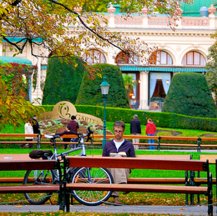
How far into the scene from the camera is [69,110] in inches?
1328

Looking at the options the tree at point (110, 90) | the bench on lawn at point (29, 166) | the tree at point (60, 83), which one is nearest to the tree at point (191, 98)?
the tree at point (110, 90)

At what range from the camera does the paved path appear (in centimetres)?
1109

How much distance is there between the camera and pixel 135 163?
1084cm

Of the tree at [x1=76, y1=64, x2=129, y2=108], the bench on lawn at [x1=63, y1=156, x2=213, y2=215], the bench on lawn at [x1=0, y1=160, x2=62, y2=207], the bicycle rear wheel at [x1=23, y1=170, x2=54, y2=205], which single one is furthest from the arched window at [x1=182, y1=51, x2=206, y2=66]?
the bench on lawn at [x1=0, y1=160, x2=62, y2=207]

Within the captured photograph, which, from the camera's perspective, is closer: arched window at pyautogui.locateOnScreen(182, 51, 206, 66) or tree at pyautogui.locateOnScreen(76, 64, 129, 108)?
tree at pyautogui.locateOnScreen(76, 64, 129, 108)

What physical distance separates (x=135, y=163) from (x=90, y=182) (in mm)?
1167

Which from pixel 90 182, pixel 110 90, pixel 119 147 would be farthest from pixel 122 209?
pixel 110 90

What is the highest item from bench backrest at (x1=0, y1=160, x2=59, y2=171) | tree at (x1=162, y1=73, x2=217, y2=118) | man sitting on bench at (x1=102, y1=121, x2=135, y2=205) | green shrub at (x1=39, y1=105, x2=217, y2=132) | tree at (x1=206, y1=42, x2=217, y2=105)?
tree at (x1=206, y1=42, x2=217, y2=105)

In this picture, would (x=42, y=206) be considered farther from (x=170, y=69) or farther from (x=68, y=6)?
(x=170, y=69)

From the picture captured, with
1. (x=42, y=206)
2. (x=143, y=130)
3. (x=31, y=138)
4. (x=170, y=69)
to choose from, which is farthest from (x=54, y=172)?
(x=170, y=69)

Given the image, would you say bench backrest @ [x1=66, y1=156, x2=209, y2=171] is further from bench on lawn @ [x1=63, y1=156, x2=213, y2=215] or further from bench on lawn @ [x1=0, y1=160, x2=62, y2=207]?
bench on lawn @ [x1=0, y1=160, x2=62, y2=207]

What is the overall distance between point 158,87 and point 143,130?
2930 centimetres

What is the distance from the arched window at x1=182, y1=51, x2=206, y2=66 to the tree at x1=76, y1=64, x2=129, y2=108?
26324 millimetres

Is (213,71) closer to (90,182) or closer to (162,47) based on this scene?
(162,47)
